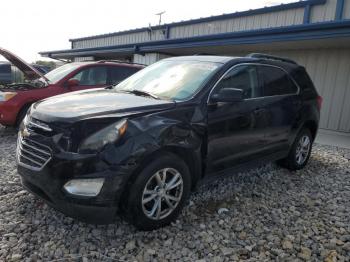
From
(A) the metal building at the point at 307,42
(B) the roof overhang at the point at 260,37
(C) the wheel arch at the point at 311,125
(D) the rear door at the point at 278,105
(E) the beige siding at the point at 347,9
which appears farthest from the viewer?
(E) the beige siding at the point at 347,9

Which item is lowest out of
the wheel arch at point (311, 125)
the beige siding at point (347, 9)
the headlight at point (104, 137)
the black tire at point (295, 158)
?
the black tire at point (295, 158)

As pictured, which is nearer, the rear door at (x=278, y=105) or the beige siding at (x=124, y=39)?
the rear door at (x=278, y=105)

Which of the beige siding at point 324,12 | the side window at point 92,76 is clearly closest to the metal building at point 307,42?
the beige siding at point 324,12

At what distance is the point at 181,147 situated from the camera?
10.5 feet

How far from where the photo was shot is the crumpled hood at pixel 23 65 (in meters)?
6.44

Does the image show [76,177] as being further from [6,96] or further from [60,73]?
[60,73]

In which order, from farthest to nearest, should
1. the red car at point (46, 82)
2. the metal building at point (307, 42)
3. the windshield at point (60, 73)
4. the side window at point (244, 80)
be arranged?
the metal building at point (307, 42) < the windshield at point (60, 73) < the red car at point (46, 82) < the side window at point (244, 80)

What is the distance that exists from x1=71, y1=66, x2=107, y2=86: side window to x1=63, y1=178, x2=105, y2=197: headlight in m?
5.14

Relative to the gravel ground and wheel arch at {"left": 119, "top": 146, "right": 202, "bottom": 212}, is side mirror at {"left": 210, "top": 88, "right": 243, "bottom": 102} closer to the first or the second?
wheel arch at {"left": 119, "top": 146, "right": 202, "bottom": 212}

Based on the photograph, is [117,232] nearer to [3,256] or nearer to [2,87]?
[3,256]

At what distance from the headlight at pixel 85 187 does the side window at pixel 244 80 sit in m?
1.80

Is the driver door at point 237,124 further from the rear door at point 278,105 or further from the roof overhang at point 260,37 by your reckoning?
the roof overhang at point 260,37

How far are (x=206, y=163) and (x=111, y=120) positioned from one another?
4.12 ft

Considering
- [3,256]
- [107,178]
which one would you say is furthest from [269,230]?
[3,256]
